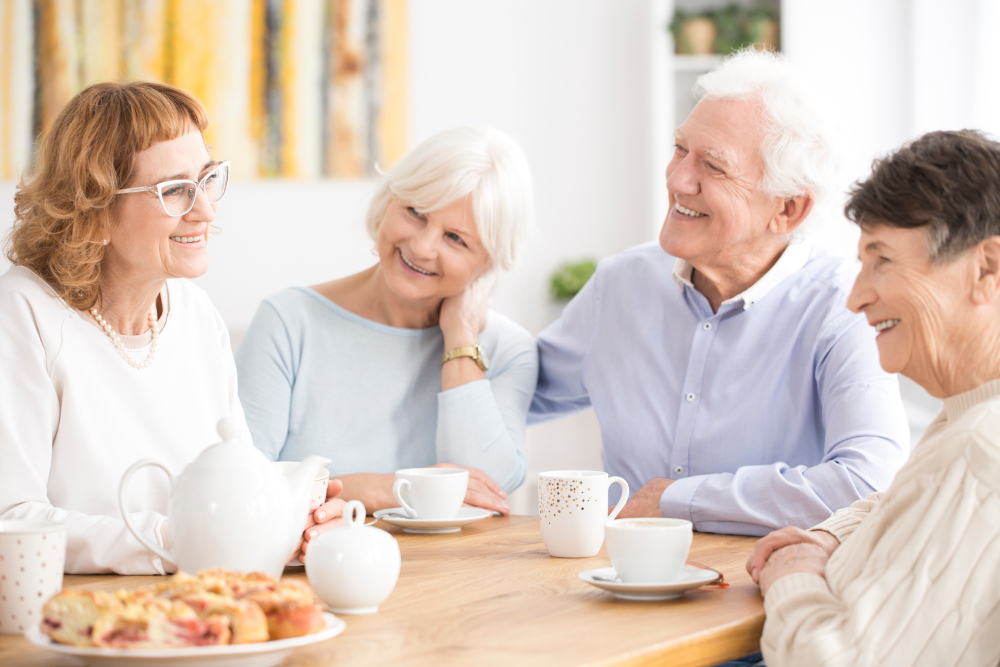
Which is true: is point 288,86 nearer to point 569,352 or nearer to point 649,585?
point 569,352

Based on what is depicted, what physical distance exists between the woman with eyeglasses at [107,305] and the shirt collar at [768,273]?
0.95 m

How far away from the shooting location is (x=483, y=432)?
72.8 inches

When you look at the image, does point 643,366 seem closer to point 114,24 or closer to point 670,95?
point 670,95

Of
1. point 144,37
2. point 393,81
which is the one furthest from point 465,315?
point 144,37

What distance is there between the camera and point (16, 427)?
1197mm

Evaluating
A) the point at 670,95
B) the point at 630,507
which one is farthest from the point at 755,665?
the point at 670,95

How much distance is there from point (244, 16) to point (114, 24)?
0.52 metres

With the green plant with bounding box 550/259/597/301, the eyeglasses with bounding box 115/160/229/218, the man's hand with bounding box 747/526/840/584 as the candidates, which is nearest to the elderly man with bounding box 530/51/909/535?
the man's hand with bounding box 747/526/840/584

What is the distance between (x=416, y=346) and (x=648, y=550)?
1.10 m

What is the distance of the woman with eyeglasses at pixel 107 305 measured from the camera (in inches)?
49.4

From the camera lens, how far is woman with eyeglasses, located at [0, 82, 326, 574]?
49.4 inches

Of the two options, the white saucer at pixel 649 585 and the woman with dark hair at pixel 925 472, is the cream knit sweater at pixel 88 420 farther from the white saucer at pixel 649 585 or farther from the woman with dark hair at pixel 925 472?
the woman with dark hair at pixel 925 472

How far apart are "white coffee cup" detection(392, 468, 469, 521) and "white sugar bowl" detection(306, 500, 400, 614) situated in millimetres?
488

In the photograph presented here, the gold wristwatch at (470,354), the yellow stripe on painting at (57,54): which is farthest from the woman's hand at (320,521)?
the yellow stripe on painting at (57,54)
